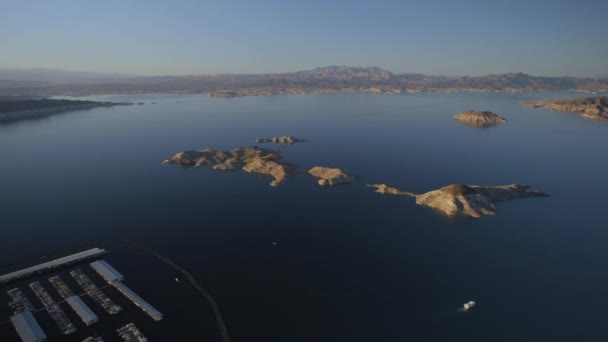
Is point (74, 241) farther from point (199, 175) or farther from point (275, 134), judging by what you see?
point (275, 134)

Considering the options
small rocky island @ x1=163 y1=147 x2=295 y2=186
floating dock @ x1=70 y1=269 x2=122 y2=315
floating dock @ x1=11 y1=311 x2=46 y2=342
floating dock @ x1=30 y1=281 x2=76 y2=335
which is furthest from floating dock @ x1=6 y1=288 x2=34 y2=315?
small rocky island @ x1=163 y1=147 x2=295 y2=186

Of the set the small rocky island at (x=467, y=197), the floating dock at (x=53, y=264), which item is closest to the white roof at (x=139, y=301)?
the floating dock at (x=53, y=264)

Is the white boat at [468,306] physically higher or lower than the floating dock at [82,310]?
lower

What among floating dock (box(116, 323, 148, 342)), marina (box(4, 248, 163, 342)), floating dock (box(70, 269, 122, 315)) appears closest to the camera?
floating dock (box(116, 323, 148, 342))

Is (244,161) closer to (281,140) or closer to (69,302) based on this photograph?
(281,140)

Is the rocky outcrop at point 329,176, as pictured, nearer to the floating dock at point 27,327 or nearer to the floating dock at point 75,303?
the floating dock at point 75,303

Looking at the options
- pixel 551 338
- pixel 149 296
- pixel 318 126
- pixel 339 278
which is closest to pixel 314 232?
pixel 339 278

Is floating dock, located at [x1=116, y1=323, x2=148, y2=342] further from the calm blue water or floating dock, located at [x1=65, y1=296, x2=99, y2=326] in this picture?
floating dock, located at [x1=65, y1=296, x2=99, y2=326]
